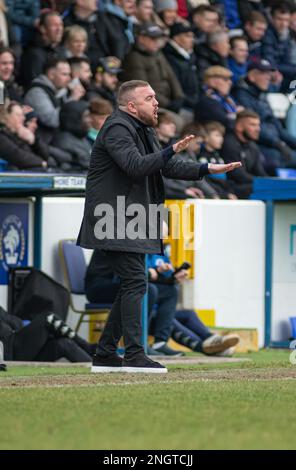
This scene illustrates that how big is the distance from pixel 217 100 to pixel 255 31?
342 centimetres

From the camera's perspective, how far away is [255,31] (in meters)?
23.1

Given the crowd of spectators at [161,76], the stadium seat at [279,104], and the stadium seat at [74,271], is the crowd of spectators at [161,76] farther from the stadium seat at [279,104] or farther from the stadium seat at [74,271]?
the stadium seat at [74,271]

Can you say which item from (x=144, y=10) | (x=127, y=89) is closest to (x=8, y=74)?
(x=144, y=10)

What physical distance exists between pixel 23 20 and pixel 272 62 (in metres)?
6.78

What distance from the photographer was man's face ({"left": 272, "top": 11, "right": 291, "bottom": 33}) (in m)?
23.9

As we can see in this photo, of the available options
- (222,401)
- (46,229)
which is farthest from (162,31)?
(222,401)

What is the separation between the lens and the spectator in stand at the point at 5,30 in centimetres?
1710

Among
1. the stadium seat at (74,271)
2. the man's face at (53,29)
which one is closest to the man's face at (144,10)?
the man's face at (53,29)

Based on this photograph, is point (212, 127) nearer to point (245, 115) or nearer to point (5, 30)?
point (245, 115)

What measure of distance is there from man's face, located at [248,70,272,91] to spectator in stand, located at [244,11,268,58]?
4.00ft

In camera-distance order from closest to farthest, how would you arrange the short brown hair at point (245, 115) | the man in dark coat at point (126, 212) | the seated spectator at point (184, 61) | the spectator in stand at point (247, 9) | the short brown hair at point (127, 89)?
1. the man in dark coat at point (126, 212)
2. the short brown hair at point (127, 89)
3. the short brown hair at point (245, 115)
4. the seated spectator at point (184, 61)
5. the spectator in stand at point (247, 9)

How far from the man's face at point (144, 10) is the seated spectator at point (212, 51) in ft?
4.60

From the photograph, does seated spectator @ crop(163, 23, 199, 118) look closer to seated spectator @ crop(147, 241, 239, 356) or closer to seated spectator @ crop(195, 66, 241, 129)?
seated spectator @ crop(195, 66, 241, 129)

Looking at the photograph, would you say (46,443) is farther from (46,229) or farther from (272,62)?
(272,62)
